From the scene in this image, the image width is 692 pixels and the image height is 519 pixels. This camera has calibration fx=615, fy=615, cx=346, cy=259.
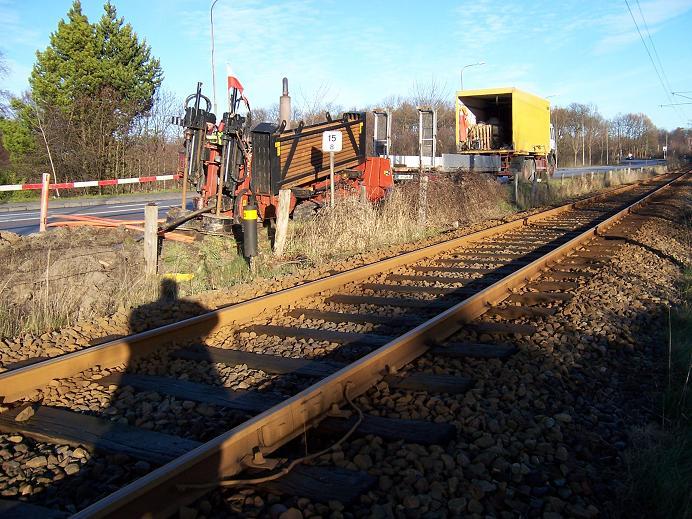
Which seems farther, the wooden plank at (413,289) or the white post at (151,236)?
the white post at (151,236)

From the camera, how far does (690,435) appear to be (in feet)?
11.5

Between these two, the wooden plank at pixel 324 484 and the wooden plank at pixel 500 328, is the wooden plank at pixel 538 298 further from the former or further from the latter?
the wooden plank at pixel 324 484

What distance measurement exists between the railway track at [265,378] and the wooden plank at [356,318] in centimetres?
1

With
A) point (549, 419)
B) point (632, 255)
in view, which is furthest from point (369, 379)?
point (632, 255)

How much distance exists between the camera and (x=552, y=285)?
7375mm

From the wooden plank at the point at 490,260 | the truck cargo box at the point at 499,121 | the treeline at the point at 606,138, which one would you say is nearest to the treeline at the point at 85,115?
the truck cargo box at the point at 499,121

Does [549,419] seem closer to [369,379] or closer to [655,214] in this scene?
[369,379]

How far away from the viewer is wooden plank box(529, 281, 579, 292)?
7230mm

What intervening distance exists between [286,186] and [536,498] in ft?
34.6

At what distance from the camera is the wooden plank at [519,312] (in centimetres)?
604

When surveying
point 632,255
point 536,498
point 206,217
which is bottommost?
point 536,498

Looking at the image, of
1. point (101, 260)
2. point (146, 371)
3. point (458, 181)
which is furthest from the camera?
point (458, 181)

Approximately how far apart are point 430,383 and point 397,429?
2.53 ft

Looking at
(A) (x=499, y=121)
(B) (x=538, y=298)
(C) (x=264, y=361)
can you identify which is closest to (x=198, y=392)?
(C) (x=264, y=361)
